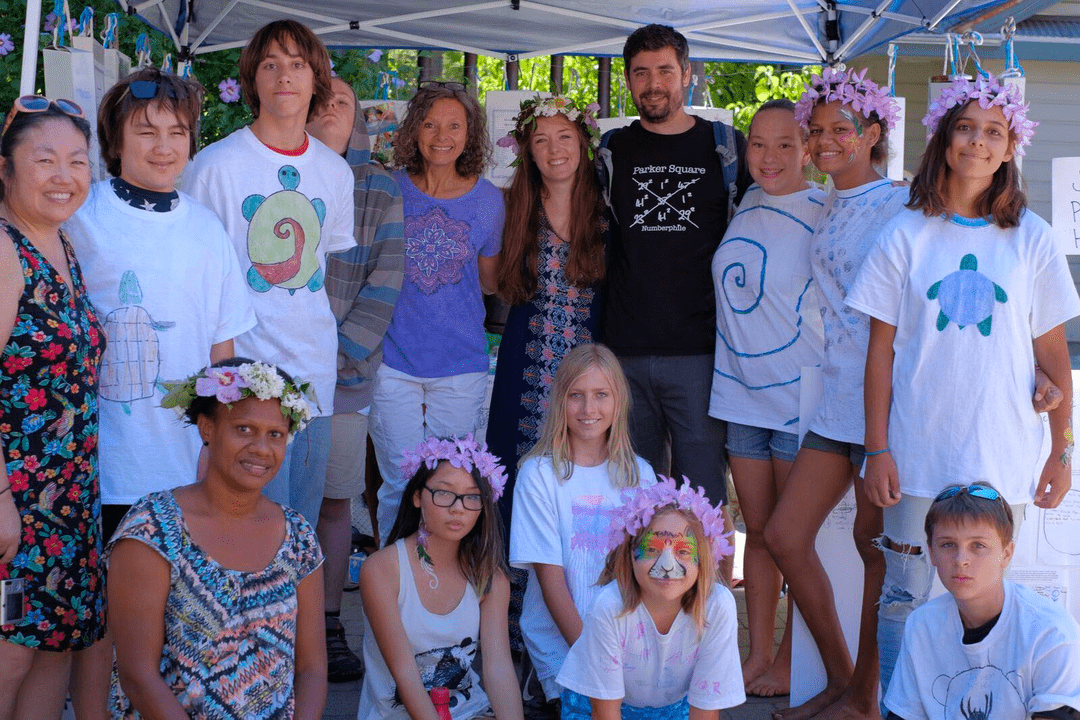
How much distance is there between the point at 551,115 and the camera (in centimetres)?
Result: 416

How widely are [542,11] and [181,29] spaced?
2199 mm

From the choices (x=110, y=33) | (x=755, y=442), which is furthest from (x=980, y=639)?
(x=110, y=33)

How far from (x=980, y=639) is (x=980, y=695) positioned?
0.46ft

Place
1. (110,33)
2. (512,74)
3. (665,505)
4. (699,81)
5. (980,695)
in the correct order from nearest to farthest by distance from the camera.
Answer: (980,695), (665,505), (110,33), (512,74), (699,81)

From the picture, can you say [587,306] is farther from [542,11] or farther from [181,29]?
[181,29]

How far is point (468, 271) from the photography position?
166 inches

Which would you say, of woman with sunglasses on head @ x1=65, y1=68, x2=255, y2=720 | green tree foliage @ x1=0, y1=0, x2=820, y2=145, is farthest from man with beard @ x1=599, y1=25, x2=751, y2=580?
green tree foliage @ x1=0, y1=0, x2=820, y2=145

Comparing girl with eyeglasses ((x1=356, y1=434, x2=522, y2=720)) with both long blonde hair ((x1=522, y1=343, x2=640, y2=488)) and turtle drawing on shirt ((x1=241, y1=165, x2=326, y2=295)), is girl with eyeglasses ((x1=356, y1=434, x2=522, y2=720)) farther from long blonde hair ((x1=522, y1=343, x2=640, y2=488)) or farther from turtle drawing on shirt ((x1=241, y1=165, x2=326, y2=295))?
turtle drawing on shirt ((x1=241, y1=165, x2=326, y2=295))

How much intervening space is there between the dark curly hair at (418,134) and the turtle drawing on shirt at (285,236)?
740mm

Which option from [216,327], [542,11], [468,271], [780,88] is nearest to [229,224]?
[216,327]

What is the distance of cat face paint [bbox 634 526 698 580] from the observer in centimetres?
288

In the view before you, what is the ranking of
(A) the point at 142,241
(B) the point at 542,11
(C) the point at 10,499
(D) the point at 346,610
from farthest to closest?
(B) the point at 542,11, (D) the point at 346,610, (A) the point at 142,241, (C) the point at 10,499

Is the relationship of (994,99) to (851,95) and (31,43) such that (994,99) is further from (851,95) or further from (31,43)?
(31,43)

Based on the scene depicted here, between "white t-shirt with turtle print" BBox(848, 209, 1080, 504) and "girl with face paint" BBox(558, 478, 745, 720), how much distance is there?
696 mm
